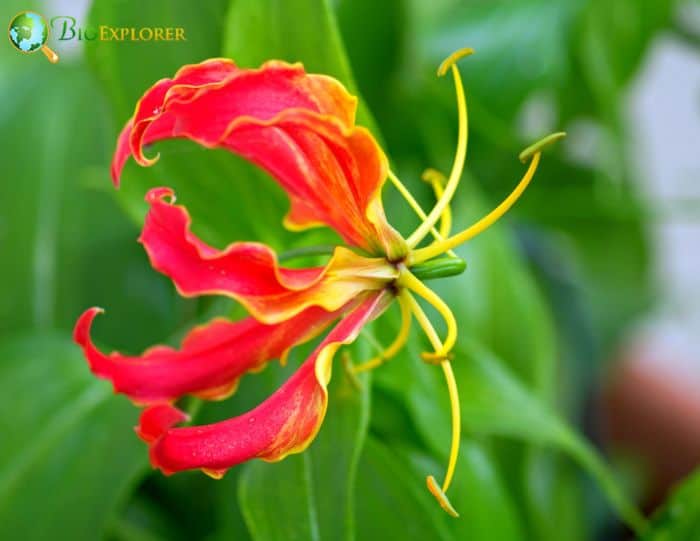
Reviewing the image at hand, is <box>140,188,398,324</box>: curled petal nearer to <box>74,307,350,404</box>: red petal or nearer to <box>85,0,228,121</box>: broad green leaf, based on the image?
<box>74,307,350,404</box>: red petal

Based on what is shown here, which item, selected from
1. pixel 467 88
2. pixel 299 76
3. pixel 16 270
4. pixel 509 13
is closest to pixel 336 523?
pixel 299 76

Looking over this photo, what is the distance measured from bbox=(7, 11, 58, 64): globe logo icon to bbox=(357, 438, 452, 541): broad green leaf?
0.28m

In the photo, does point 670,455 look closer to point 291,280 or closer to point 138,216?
point 138,216

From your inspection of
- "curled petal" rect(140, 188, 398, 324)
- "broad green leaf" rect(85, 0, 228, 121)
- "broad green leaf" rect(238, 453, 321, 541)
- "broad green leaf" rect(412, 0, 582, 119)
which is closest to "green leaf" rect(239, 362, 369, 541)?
"broad green leaf" rect(238, 453, 321, 541)

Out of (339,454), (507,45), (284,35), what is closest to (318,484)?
(339,454)

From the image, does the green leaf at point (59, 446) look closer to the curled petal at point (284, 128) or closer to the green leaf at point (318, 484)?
the green leaf at point (318, 484)

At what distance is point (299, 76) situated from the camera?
1.20ft

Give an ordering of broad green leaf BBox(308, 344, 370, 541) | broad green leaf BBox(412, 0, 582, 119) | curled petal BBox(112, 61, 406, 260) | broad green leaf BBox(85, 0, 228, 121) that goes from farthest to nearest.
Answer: broad green leaf BBox(412, 0, 582, 119), broad green leaf BBox(85, 0, 228, 121), broad green leaf BBox(308, 344, 370, 541), curled petal BBox(112, 61, 406, 260)

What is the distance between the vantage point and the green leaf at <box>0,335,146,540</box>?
617 mm

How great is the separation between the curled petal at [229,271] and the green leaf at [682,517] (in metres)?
0.36

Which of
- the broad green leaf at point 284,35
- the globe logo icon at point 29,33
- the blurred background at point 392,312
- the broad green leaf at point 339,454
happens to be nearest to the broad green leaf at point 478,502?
the blurred background at point 392,312

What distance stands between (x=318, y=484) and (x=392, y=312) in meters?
0.12

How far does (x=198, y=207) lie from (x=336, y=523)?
0.23 metres

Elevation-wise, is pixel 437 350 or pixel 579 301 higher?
pixel 437 350
